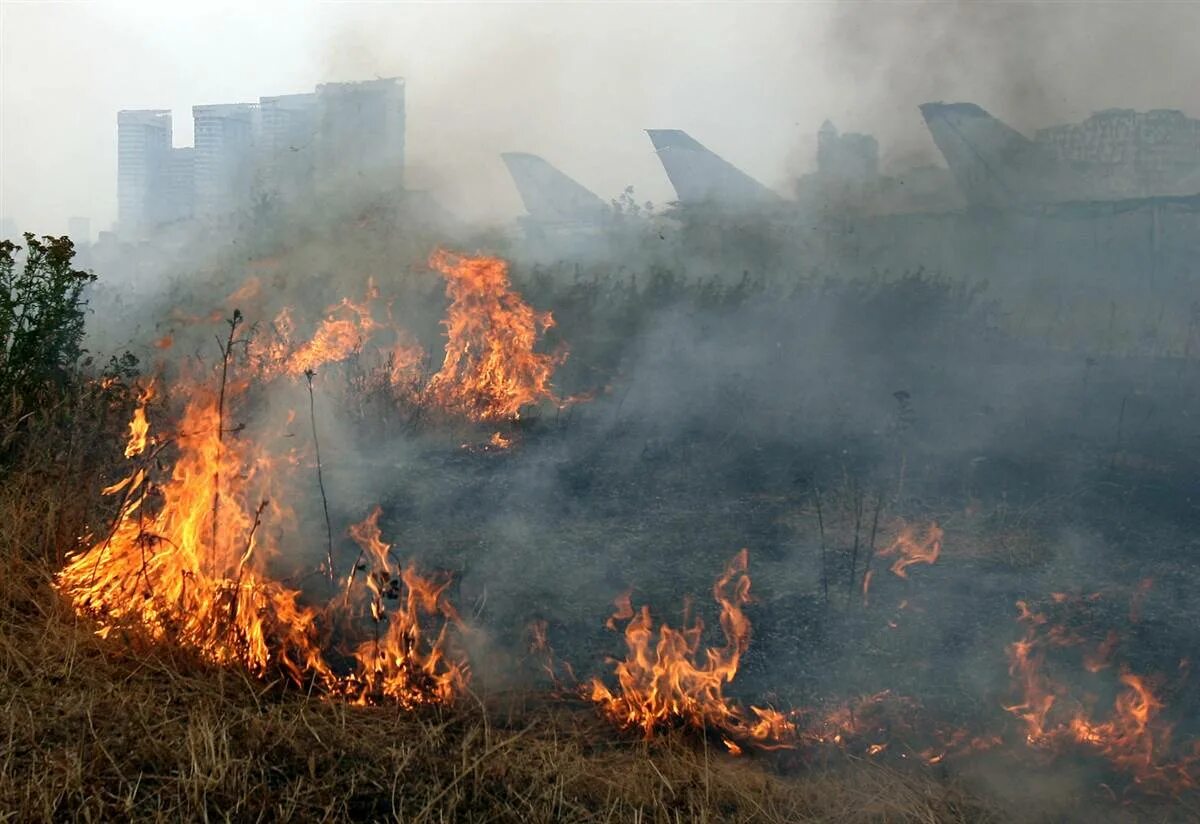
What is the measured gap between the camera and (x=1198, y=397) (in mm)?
9766

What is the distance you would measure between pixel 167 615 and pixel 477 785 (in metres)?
1.69

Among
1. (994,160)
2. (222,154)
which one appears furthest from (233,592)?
(222,154)

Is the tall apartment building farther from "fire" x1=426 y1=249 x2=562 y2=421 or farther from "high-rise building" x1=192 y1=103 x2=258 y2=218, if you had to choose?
"fire" x1=426 y1=249 x2=562 y2=421

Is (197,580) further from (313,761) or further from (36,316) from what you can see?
(36,316)

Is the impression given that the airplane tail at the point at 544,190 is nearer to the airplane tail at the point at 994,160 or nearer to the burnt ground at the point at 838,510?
the airplane tail at the point at 994,160

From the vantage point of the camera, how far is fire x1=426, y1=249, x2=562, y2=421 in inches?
336

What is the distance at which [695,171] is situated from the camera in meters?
18.3

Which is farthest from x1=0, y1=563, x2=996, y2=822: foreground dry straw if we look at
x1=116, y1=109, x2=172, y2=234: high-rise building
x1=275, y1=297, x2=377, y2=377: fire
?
x1=116, y1=109, x2=172, y2=234: high-rise building

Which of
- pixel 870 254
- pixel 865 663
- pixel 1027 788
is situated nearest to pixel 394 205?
pixel 870 254

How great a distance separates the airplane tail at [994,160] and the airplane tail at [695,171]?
11.7 ft

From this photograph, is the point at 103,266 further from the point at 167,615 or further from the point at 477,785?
the point at 477,785

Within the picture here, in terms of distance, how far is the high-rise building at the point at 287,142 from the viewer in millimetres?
16406

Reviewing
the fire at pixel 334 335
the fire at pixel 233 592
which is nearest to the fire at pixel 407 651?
the fire at pixel 233 592

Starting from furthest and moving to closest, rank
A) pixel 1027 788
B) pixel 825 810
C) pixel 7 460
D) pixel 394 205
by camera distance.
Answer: pixel 394 205, pixel 7 460, pixel 1027 788, pixel 825 810
